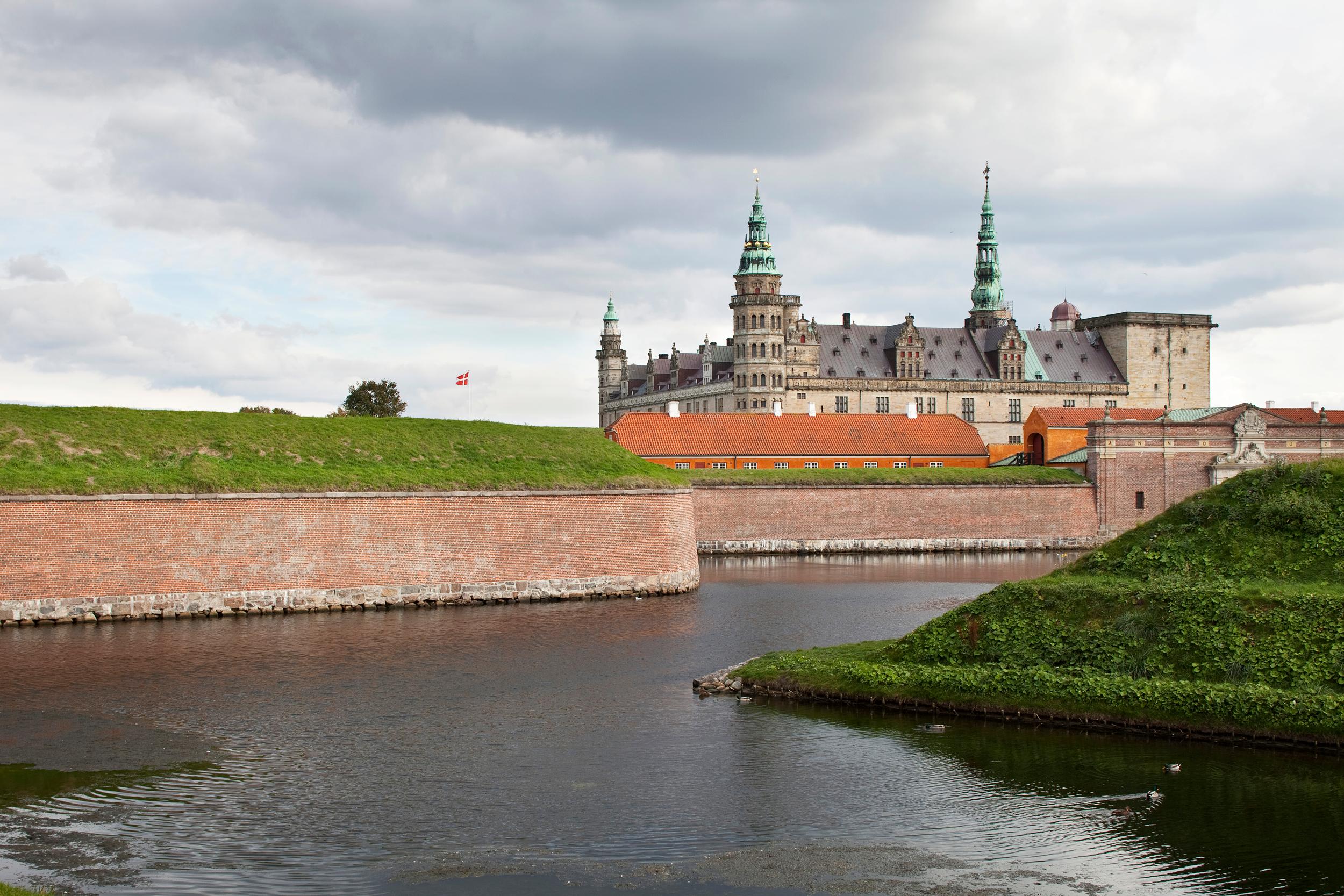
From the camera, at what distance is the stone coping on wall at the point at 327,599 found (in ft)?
85.7

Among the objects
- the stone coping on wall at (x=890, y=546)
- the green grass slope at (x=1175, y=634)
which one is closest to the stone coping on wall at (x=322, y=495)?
the stone coping on wall at (x=890, y=546)

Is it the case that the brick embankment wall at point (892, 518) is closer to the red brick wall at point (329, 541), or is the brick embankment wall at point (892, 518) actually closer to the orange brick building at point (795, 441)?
the orange brick building at point (795, 441)

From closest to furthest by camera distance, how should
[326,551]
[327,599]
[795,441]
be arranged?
[327,599], [326,551], [795,441]

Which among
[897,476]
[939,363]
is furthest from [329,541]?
[939,363]

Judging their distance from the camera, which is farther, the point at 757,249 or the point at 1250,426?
the point at 757,249

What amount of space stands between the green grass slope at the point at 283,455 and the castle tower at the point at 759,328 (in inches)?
1557

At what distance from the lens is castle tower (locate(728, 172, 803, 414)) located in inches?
3024

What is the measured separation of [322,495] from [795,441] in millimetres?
29814

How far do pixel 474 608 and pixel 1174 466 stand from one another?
33.6 meters

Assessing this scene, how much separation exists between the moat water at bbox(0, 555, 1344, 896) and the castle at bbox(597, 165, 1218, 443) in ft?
185

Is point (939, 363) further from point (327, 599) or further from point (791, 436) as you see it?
point (327, 599)

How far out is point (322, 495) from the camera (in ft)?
98.2

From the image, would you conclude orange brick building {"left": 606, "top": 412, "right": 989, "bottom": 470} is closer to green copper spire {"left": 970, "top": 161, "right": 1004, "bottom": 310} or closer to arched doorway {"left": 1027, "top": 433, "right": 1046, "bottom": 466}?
arched doorway {"left": 1027, "top": 433, "right": 1046, "bottom": 466}

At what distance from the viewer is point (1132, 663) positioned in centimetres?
A: 1694
